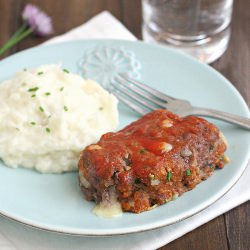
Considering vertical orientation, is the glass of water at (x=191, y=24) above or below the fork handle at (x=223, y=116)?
below

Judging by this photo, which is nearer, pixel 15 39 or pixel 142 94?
pixel 142 94

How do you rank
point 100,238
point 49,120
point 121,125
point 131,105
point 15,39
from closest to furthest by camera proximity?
point 100,238
point 49,120
point 121,125
point 131,105
point 15,39

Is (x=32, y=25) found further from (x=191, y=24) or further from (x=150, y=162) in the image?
(x=150, y=162)

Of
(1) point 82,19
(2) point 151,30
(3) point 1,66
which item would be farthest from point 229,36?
(3) point 1,66

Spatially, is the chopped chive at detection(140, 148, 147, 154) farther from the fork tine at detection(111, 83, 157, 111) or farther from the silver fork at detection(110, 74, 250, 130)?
the fork tine at detection(111, 83, 157, 111)

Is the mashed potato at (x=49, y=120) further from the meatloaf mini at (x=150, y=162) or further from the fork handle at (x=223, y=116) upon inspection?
the fork handle at (x=223, y=116)

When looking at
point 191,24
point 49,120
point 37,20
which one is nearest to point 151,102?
point 49,120

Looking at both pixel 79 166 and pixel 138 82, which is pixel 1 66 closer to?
pixel 138 82

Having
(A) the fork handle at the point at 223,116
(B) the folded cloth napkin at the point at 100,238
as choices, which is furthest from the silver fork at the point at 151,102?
(B) the folded cloth napkin at the point at 100,238
